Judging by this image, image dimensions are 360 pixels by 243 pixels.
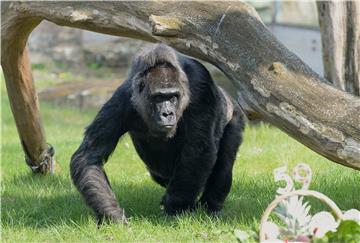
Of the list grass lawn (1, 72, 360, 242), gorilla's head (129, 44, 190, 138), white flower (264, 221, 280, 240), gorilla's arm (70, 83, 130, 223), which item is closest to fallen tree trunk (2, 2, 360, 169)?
gorilla's head (129, 44, 190, 138)

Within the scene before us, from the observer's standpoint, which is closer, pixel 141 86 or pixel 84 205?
pixel 141 86

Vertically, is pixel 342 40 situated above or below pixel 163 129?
above

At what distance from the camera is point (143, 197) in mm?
5680

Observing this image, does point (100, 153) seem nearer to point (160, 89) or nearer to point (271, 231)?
point (160, 89)

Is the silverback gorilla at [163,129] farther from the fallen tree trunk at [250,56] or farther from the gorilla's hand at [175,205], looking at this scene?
the fallen tree trunk at [250,56]

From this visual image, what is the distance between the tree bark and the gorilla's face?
5.83ft

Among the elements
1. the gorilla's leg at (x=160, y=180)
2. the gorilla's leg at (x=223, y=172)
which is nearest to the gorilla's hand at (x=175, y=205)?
the gorilla's leg at (x=223, y=172)

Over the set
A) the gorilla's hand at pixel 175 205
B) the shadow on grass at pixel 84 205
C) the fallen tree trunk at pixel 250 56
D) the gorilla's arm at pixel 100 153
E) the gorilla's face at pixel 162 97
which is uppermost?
the fallen tree trunk at pixel 250 56

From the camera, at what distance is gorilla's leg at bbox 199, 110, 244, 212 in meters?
5.35

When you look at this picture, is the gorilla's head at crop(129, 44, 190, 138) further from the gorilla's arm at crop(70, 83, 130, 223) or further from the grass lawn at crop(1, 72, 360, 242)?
the grass lawn at crop(1, 72, 360, 242)

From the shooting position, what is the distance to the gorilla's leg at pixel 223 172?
5.35 meters

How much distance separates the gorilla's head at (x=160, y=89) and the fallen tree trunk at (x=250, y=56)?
134 mm

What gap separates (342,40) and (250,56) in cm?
191

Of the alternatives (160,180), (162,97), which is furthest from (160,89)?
(160,180)
